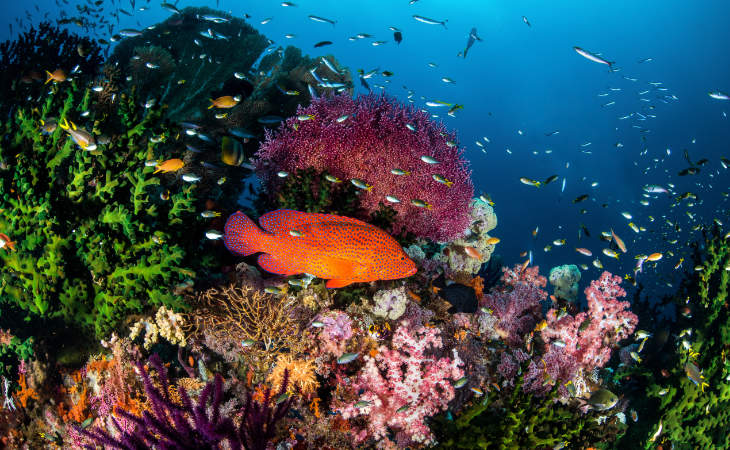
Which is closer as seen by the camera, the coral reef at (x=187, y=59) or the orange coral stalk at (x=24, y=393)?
the orange coral stalk at (x=24, y=393)

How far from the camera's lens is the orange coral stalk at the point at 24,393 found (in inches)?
140

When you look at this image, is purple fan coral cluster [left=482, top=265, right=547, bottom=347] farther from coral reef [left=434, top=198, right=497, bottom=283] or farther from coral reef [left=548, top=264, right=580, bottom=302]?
coral reef [left=548, top=264, right=580, bottom=302]

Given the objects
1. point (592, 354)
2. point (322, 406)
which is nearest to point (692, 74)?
point (592, 354)

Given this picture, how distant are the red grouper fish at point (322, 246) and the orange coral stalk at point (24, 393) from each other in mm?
2686

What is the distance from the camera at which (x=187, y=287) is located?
3.94m

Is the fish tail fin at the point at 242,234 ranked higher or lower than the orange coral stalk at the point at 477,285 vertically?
higher

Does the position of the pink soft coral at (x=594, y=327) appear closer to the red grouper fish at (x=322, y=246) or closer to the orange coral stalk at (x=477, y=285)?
the orange coral stalk at (x=477, y=285)

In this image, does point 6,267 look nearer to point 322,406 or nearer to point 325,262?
point 325,262

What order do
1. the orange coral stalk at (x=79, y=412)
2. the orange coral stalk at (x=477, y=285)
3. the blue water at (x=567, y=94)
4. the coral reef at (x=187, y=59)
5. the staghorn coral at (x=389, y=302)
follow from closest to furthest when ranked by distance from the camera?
the orange coral stalk at (x=79, y=412)
the staghorn coral at (x=389, y=302)
the orange coral stalk at (x=477, y=285)
the coral reef at (x=187, y=59)
the blue water at (x=567, y=94)

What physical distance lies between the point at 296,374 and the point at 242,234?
4.91 ft

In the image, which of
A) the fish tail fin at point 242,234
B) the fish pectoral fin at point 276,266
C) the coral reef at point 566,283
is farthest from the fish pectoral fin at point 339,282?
the coral reef at point 566,283

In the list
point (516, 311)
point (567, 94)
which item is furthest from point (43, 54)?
point (567, 94)

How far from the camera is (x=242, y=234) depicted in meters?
3.33

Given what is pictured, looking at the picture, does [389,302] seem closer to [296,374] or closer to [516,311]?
[296,374]
